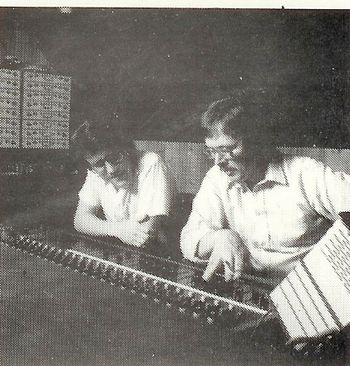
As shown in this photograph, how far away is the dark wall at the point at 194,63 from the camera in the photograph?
5.31ft

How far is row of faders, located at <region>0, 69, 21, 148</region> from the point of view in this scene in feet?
5.89

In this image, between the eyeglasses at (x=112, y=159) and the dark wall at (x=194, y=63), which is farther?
the eyeglasses at (x=112, y=159)

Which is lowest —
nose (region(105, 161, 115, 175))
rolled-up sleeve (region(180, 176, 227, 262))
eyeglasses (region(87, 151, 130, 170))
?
rolled-up sleeve (region(180, 176, 227, 262))

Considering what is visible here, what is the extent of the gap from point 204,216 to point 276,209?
8.9 inches

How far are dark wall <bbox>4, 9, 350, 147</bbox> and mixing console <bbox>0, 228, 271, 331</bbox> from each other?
0.40 m

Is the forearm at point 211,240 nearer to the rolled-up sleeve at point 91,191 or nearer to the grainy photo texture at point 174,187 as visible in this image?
the grainy photo texture at point 174,187

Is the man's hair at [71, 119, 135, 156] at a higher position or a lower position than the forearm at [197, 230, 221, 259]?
higher

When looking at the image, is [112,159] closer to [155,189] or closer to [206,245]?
[155,189]

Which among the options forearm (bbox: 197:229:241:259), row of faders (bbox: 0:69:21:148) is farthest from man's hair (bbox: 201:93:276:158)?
row of faders (bbox: 0:69:21:148)

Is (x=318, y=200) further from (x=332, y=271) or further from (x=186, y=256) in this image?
(x=186, y=256)

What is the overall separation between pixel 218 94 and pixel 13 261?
89 cm

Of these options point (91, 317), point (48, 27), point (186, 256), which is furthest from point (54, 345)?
point (48, 27)

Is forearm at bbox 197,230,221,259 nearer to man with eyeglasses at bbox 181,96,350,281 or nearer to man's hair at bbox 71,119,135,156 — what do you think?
man with eyeglasses at bbox 181,96,350,281

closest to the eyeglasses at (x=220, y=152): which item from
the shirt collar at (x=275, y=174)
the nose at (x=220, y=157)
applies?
the nose at (x=220, y=157)
